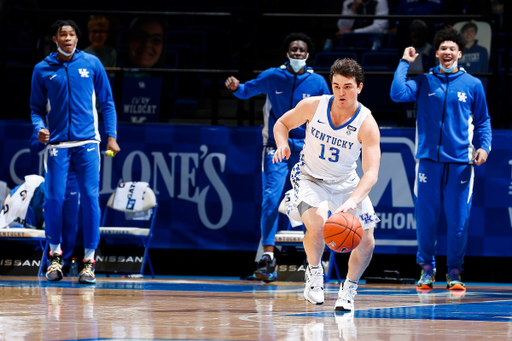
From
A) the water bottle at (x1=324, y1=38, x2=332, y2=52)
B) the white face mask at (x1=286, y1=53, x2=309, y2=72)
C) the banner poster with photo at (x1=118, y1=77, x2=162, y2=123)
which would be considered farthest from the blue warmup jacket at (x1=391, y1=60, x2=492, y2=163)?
the water bottle at (x1=324, y1=38, x2=332, y2=52)

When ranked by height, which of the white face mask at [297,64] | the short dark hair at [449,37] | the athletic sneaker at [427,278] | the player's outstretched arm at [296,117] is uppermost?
the short dark hair at [449,37]

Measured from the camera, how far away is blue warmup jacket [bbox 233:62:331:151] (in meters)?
7.40

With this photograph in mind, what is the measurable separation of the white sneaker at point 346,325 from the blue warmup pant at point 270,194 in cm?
303

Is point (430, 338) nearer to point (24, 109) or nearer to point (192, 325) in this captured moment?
point (192, 325)

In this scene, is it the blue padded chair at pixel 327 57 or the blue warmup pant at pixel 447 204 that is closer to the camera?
the blue warmup pant at pixel 447 204

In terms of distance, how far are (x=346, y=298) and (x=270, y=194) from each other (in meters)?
2.91

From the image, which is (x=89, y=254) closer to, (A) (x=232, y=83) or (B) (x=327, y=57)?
(A) (x=232, y=83)

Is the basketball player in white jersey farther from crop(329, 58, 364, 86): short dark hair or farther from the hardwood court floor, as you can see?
the hardwood court floor

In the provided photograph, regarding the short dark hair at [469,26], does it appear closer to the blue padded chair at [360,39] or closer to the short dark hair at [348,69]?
the blue padded chair at [360,39]

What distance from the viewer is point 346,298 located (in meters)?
4.41

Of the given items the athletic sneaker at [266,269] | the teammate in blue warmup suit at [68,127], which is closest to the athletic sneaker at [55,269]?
the teammate in blue warmup suit at [68,127]

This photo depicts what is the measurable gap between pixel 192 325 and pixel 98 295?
186 centimetres

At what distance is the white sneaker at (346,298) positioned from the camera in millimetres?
4355

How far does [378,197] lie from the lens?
7.96 metres
